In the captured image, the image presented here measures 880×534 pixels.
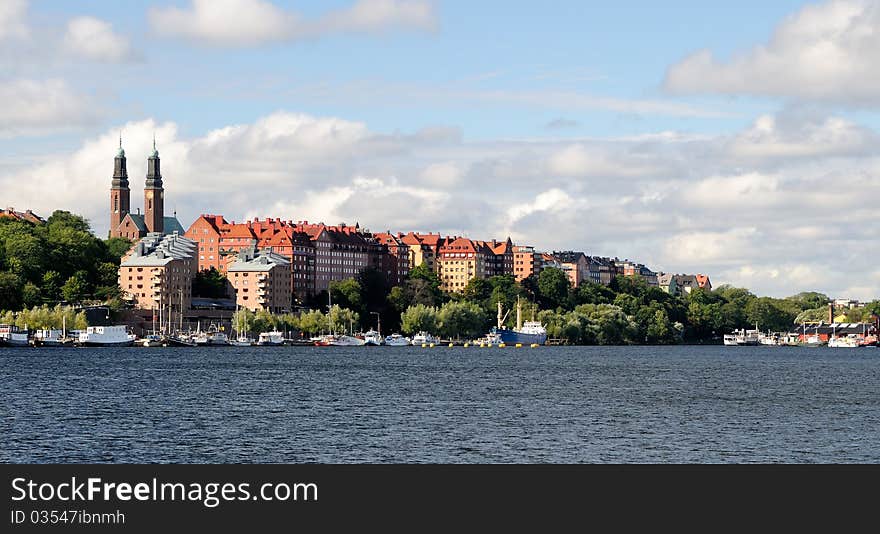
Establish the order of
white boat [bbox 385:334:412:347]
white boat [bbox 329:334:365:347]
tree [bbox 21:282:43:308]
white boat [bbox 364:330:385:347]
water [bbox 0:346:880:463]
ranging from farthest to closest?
white boat [bbox 385:334:412:347] < white boat [bbox 364:330:385:347] < white boat [bbox 329:334:365:347] < tree [bbox 21:282:43:308] < water [bbox 0:346:880:463]

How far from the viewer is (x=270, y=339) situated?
153 metres

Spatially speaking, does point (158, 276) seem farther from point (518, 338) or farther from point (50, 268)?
point (518, 338)

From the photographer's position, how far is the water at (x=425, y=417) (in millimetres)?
37688

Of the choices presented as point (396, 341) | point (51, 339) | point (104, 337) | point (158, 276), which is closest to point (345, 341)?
point (396, 341)

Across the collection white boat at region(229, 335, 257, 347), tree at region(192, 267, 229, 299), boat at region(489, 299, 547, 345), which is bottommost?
white boat at region(229, 335, 257, 347)

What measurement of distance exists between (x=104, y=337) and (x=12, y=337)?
42.9 feet

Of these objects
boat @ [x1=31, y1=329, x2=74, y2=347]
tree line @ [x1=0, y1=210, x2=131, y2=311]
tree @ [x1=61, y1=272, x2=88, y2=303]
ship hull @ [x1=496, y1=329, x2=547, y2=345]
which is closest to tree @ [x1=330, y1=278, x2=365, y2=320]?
ship hull @ [x1=496, y1=329, x2=547, y2=345]

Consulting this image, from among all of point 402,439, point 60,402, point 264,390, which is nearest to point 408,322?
point 264,390

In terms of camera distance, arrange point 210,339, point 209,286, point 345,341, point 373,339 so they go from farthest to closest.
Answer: point 209,286, point 373,339, point 345,341, point 210,339

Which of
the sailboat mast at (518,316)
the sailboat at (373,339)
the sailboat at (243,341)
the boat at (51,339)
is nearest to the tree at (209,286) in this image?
the sailboat at (243,341)

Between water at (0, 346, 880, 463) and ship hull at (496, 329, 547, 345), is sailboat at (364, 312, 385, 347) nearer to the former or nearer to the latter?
ship hull at (496, 329, 547, 345)

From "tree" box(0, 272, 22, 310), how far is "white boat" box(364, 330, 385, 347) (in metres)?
39.1

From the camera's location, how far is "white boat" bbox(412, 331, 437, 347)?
16288cm
